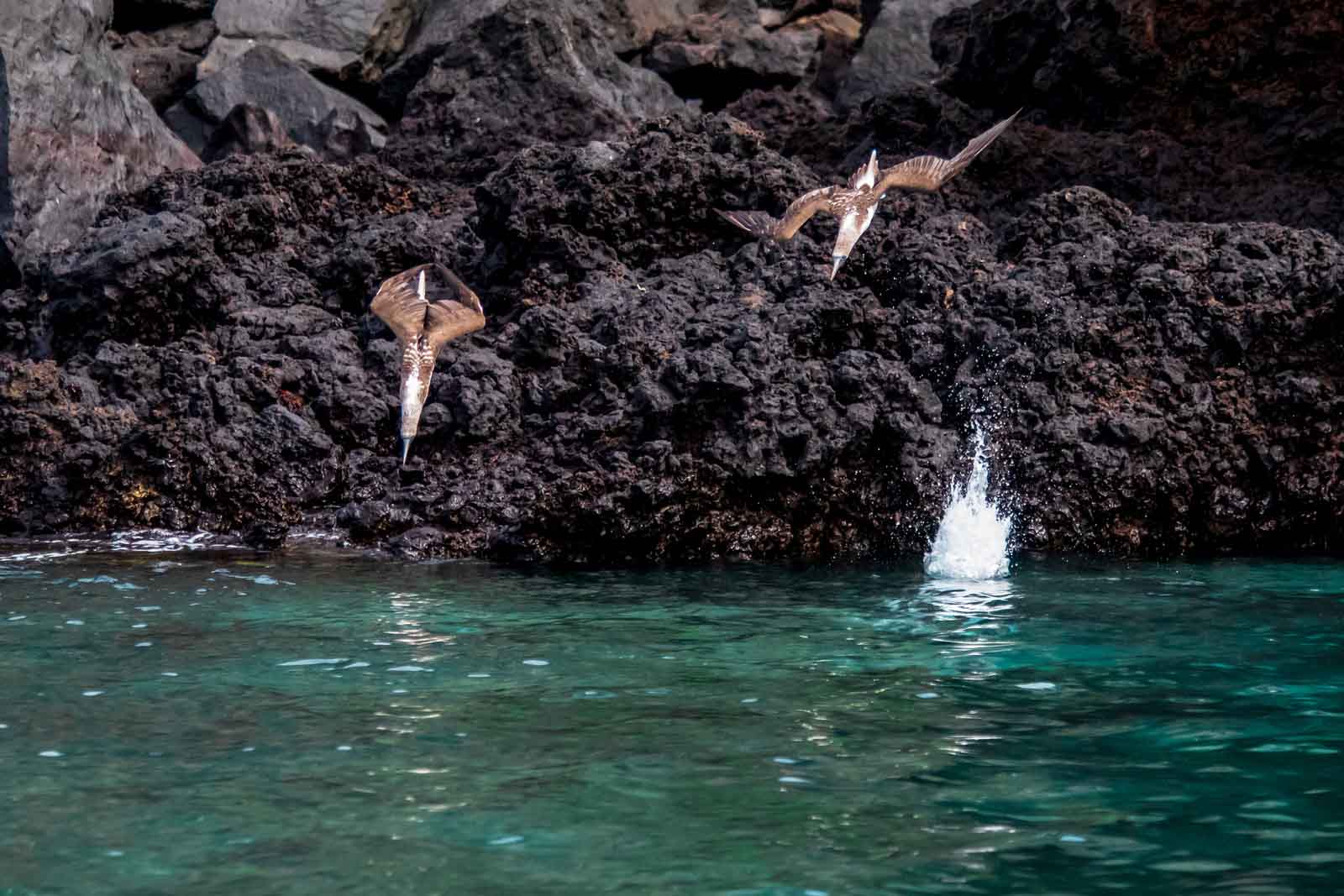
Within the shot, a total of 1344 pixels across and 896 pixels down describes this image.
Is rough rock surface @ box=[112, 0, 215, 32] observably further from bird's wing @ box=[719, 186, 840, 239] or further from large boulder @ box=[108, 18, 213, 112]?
bird's wing @ box=[719, 186, 840, 239]

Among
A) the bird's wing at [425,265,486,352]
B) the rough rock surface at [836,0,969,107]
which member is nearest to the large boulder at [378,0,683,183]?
the bird's wing at [425,265,486,352]

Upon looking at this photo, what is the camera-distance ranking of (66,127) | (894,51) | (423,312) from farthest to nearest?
1. (894,51)
2. (66,127)
3. (423,312)

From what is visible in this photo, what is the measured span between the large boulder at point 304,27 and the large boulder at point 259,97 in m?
2.94

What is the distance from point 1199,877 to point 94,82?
11984mm

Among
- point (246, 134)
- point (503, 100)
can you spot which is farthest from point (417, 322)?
point (246, 134)

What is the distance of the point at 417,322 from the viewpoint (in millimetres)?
8289

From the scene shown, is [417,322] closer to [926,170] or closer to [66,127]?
[926,170]

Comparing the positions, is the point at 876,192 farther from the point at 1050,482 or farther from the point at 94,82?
the point at 94,82

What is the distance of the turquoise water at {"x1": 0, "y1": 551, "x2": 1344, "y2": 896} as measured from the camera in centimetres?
373

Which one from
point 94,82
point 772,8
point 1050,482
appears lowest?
point 1050,482

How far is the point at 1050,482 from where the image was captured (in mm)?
9102

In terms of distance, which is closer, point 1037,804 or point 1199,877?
point 1199,877

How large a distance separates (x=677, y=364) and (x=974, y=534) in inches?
75.3

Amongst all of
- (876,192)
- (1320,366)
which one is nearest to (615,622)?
(876,192)
